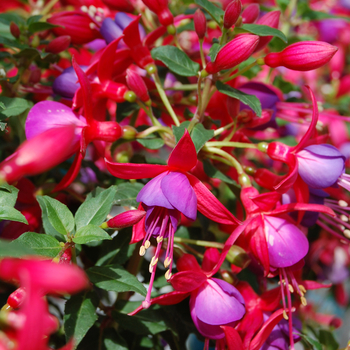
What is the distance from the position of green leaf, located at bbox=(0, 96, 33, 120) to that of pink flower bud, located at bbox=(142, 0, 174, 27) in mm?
350

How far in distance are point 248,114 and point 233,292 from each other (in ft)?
A: 1.24

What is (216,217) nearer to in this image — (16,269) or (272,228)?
(272,228)

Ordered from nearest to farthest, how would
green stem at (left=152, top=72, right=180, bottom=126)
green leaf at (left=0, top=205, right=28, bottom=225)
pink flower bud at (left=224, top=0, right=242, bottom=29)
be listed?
green leaf at (left=0, top=205, right=28, bottom=225) < pink flower bud at (left=224, top=0, right=242, bottom=29) < green stem at (left=152, top=72, right=180, bottom=126)

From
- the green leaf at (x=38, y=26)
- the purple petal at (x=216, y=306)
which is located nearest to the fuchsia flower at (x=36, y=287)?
the purple petal at (x=216, y=306)

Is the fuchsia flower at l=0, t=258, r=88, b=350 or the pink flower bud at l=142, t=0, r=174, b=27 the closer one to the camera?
the fuchsia flower at l=0, t=258, r=88, b=350

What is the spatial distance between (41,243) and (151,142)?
1.01 ft

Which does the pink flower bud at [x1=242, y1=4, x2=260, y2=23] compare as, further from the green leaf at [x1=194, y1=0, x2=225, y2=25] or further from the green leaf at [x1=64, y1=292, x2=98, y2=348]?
the green leaf at [x1=64, y1=292, x2=98, y2=348]

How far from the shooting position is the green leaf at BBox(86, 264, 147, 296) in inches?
23.4

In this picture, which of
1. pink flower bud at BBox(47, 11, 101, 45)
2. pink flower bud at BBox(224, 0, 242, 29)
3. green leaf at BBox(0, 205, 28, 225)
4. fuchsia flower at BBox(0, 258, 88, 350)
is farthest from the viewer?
pink flower bud at BBox(47, 11, 101, 45)

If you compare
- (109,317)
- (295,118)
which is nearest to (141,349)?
(109,317)

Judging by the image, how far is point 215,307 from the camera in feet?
2.02

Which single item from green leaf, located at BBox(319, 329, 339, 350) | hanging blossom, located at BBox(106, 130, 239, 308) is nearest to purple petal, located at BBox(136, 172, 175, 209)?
hanging blossom, located at BBox(106, 130, 239, 308)

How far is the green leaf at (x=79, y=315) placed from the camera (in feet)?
1.86

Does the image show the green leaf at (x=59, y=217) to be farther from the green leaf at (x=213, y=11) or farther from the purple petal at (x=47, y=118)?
the green leaf at (x=213, y=11)
